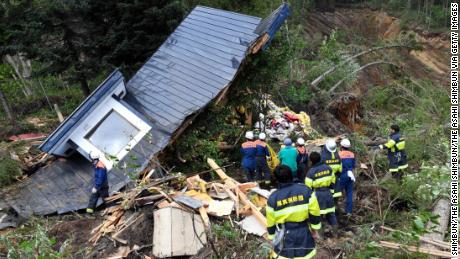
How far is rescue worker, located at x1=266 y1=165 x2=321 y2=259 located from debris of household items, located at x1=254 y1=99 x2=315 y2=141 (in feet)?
17.4

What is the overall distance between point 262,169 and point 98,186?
3.20m

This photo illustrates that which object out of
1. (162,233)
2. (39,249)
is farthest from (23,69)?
(162,233)

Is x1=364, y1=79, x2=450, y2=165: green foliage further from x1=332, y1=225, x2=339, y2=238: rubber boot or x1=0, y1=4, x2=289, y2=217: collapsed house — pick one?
x1=0, y1=4, x2=289, y2=217: collapsed house

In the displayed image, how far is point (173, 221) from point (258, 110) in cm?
501

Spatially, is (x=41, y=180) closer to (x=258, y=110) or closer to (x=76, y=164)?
(x=76, y=164)

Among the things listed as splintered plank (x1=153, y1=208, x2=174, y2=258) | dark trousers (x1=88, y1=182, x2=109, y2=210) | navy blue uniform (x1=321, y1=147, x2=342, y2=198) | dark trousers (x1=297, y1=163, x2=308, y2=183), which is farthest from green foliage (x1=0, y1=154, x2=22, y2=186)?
navy blue uniform (x1=321, y1=147, x2=342, y2=198)

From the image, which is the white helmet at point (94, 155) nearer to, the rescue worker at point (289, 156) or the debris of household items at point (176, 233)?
the debris of household items at point (176, 233)

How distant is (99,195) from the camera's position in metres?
6.77

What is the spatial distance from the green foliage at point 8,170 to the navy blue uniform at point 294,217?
560 cm

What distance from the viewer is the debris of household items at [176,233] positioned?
5.35m

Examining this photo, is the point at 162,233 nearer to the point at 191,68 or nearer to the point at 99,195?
the point at 99,195

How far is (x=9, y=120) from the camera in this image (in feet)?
44.0

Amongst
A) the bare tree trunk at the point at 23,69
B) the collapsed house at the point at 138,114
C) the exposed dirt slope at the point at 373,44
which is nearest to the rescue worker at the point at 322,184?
the collapsed house at the point at 138,114

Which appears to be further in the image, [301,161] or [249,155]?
[301,161]
